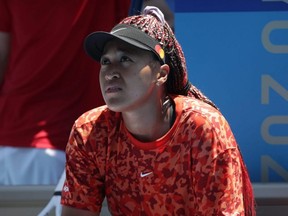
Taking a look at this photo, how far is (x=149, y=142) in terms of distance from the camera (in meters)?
2.73

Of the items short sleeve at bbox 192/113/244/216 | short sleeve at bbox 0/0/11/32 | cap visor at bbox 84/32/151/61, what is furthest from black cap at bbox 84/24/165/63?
short sleeve at bbox 0/0/11/32

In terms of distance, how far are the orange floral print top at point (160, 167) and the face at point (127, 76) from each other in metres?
0.16

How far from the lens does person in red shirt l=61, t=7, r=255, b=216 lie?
2.62 metres

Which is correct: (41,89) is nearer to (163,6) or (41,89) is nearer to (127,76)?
(163,6)

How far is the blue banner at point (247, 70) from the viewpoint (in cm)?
A: 328

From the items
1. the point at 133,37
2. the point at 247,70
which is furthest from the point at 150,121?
the point at 247,70

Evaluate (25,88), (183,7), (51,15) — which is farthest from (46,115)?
(183,7)

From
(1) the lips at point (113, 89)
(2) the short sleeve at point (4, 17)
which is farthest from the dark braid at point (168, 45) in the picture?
(2) the short sleeve at point (4, 17)

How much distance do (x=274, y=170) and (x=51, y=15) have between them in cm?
113

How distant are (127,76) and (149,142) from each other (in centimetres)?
26

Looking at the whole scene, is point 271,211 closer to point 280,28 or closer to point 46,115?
point 280,28

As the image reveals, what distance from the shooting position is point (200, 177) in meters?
2.61

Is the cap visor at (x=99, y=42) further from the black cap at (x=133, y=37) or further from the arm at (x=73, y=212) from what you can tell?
the arm at (x=73, y=212)

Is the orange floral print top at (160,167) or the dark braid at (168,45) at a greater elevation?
the dark braid at (168,45)
